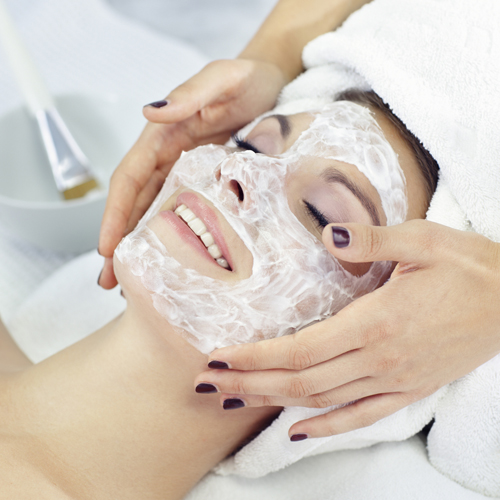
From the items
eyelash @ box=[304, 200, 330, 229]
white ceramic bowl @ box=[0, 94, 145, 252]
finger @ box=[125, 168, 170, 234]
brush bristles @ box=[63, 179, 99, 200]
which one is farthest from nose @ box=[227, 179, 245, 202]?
brush bristles @ box=[63, 179, 99, 200]

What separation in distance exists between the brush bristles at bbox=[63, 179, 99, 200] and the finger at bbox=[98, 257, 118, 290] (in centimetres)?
39

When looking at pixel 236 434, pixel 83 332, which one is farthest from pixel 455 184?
pixel 83 332

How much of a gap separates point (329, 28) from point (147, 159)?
557 millimetres

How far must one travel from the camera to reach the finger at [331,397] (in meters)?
0.72

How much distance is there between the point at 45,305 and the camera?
1242 millimetres

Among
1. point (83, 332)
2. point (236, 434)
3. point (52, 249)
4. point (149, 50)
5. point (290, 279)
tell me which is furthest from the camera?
point (149, 50)

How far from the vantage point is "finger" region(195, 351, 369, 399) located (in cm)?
68

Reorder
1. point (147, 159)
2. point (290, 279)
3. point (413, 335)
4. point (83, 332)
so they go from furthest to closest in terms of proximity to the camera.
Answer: point (83, 332) < point (147, 159) < point (290, 279) < point (413, 335)

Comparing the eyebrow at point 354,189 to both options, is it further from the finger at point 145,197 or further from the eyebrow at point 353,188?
the finger at point 145,197

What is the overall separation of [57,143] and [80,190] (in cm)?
14

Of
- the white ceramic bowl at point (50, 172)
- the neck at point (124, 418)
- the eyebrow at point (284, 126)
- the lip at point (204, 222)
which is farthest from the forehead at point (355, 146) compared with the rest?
the white ceramic bowl at point (50, 172)

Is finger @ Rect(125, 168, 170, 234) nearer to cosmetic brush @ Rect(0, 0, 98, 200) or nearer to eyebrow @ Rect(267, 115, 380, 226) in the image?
cosmetic brush @ Rect(0, 0, 98, 200)

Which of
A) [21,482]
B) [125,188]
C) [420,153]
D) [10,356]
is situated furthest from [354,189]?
[10,356]

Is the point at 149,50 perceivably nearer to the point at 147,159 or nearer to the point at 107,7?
the point at 107,7
